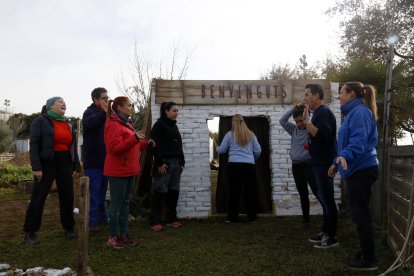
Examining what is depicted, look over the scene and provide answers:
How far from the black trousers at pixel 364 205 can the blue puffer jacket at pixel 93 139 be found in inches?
129

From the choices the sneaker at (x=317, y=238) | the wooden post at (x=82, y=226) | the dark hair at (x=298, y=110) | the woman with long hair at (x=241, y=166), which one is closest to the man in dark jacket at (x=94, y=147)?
the woman with long hair at (x=241, y=166)

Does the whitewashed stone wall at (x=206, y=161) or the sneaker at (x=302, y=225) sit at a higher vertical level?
the whitewashed stone wall at (x=206, y=161)

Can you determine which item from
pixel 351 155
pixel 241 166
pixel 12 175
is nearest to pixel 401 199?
pixel 351 155

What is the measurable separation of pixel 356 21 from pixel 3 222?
51.4 ft

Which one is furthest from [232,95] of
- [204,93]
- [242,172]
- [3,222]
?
[3,222]

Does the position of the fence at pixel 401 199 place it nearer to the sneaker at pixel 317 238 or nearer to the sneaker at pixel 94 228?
the sneaker at pixel 317 238

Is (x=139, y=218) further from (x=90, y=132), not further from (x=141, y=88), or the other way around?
(x=141, y=88)

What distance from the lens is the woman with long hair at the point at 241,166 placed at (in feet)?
19.3

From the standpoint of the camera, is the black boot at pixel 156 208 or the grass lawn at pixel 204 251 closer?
the grass lawn at pixel 204 251

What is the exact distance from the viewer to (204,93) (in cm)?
650

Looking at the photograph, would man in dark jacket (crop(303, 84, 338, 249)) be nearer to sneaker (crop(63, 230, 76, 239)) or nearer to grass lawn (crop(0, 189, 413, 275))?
grass lawn (crop(0, 189, 413, 275))

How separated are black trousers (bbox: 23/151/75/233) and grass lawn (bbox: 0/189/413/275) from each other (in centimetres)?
26

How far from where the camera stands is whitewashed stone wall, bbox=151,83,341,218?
644cm

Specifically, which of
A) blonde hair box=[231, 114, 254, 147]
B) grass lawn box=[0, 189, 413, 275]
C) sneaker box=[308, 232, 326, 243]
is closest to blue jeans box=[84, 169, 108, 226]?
grass lawn box=[0, 189, 413, 275]
